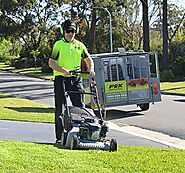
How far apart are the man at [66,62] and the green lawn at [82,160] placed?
39.8 inches

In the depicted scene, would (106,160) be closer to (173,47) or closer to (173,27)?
→ (173,47)

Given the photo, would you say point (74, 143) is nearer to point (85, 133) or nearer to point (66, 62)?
point (85, 133)

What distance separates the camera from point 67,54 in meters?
7.73

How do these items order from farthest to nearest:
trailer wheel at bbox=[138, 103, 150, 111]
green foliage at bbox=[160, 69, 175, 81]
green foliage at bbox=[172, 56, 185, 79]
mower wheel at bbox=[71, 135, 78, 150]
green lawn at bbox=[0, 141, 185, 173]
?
green foliage at bbox=[172, 56, 185, 79]
green foliage at bbox=[160, 69, 175, 81]
trailer wheel at bbox=[138, 103, 150, 111]
mower wheel at bbox=[71, 135, 78, 150]
green lawn at bbox=[0, 141, 185, 173]

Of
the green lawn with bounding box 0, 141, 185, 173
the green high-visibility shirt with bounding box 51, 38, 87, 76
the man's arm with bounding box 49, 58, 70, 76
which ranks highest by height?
the green high-visibility shirt with bounding box 51, 38, 87, 76

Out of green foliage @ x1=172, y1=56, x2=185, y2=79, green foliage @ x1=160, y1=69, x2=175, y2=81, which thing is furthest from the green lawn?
green foliage @ x1=172, y1=56, x2=185, y2=79

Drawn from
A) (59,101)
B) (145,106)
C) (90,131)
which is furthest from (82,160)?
(145,106)

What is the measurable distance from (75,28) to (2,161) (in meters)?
2.85

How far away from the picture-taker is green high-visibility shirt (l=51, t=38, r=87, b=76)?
7.70 meters

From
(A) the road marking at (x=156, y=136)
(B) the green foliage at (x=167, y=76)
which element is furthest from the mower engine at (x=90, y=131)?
(B) the green foliage at (x=167, y=76)

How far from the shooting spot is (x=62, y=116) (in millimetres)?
7785

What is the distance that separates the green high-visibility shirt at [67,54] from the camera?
7.70m

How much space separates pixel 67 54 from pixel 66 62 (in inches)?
5.2

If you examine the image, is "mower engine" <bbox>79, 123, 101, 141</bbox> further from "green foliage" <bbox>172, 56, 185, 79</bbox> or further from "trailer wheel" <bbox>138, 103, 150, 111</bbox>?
"green foliage" <bbox>172, 56, 185, 79</bbox>
